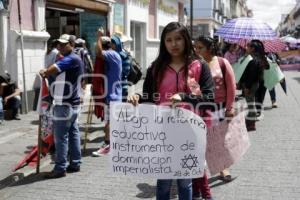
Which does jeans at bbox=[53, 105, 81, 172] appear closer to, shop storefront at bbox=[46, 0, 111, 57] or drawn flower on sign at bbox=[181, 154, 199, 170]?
drawn flower on sign at bbox=[181, 154, 199, 170]

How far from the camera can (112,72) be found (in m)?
7.33

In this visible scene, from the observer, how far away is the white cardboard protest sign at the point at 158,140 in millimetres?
3910

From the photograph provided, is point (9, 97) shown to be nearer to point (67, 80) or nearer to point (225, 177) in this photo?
point (67, 80)

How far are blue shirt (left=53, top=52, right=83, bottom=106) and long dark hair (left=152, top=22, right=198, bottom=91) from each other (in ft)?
6.95

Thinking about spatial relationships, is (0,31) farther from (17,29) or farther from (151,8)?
(151,8)

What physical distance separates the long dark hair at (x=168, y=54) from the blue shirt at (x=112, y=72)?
3245 mm

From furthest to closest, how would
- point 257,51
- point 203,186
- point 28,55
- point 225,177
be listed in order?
point 28,55
point 257,51
point 225,177
point 203,186

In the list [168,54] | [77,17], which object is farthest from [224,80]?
[77,17]

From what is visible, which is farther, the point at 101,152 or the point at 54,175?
the point at 101,152

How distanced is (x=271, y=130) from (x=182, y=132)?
5985 mm

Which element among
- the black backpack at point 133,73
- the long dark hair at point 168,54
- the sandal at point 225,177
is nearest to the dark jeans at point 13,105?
the black backpack at point 133,73

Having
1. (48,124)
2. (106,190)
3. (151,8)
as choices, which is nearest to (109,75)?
(48,124)

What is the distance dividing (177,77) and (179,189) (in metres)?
0.90

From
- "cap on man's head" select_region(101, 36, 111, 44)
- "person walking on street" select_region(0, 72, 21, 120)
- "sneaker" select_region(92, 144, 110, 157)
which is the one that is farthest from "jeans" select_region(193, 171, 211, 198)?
"person walking on street" select_region(0, 72, 21, 120)
